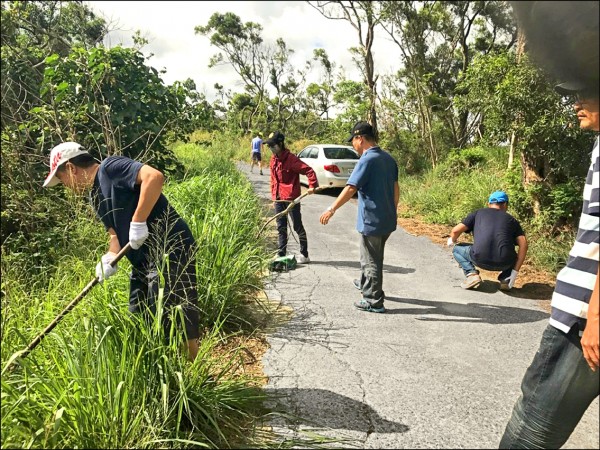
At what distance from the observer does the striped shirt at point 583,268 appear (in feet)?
5.34

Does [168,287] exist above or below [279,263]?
above

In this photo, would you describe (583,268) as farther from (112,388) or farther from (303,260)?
(303,260)

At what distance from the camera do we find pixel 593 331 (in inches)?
60.5

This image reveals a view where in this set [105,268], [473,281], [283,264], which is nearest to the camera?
[105,268]

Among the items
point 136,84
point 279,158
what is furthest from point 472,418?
point 136,84

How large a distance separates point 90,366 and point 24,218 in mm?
4319

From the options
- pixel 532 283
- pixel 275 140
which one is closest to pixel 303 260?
pixel 275 140

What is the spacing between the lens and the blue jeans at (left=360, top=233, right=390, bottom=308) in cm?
447

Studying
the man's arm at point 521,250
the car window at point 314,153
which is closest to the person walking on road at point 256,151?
the car window at point 314,153

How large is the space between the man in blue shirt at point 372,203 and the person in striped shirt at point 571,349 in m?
2.64

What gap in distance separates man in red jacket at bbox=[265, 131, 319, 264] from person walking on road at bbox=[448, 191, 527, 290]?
2063 millimetres

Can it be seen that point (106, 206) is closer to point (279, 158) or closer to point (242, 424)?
point (242, 424)

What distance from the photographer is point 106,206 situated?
2938 millimetres

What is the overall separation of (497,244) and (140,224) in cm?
398
